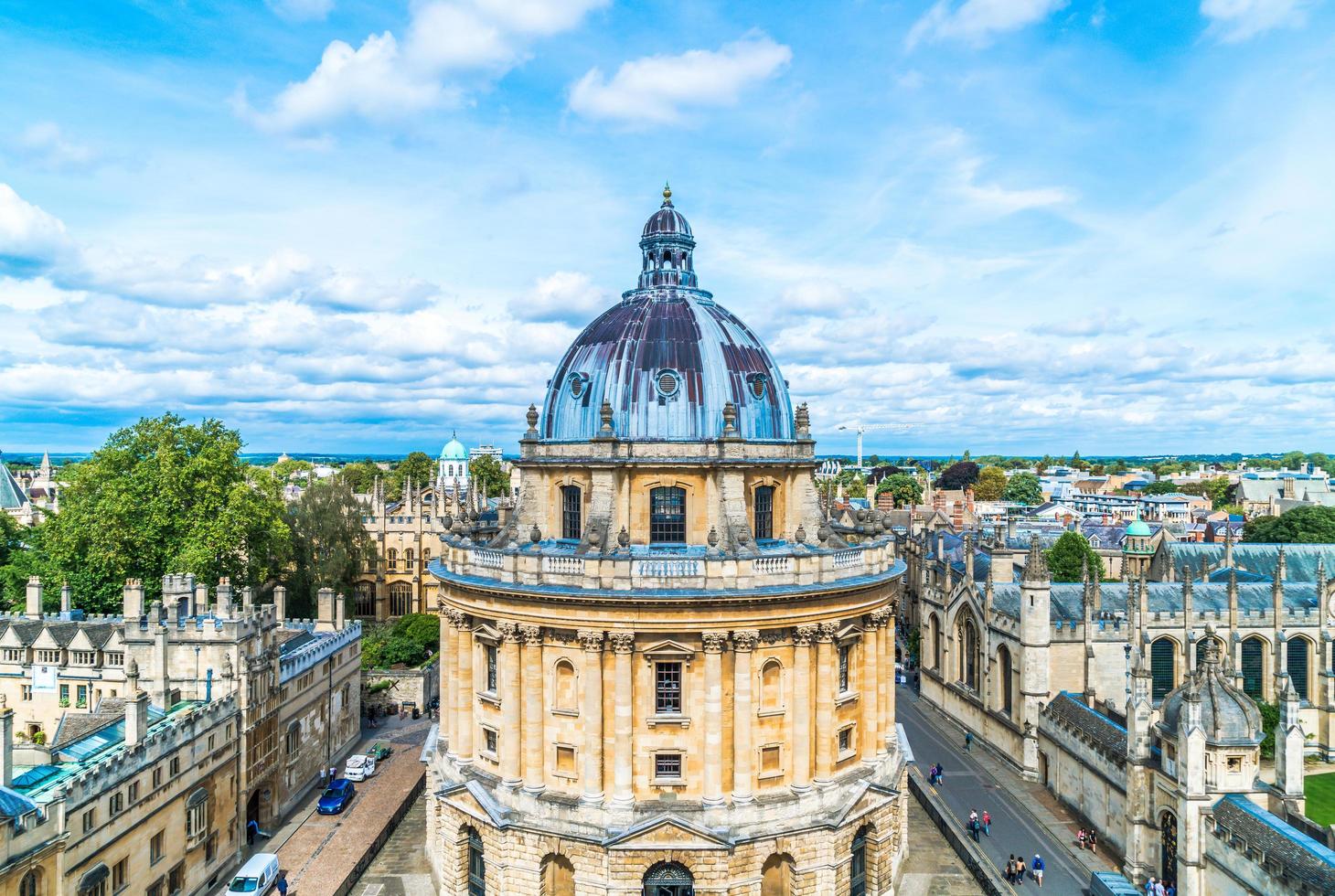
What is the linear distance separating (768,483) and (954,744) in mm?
27500

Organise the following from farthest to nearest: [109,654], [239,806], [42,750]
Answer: [109,654]
[239,806]
[42,750]

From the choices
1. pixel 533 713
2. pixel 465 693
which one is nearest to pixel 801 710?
pixel 533 713

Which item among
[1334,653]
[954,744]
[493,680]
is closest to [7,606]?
[493,680]

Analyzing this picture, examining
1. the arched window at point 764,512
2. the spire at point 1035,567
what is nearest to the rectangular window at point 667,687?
the arched window at point 764,512

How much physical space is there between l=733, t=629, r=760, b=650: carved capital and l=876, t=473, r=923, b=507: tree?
135 metres

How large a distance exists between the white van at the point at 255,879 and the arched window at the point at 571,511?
16.6 meters

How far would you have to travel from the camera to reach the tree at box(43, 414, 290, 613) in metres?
53.3

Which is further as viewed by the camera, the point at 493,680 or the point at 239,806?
the point at 239,806

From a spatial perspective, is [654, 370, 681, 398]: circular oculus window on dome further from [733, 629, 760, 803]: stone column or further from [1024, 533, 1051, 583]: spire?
[1024, 533, 1051, 583]: spire

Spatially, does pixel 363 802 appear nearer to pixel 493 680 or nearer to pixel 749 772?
pixel 493 680

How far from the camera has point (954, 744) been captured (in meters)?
53.2

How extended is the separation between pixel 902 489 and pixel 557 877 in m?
147

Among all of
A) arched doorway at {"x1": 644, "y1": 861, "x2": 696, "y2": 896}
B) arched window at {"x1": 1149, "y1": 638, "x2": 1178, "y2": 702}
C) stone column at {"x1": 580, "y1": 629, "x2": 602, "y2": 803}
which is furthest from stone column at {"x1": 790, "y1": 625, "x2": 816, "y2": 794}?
arched window at {"x1": 1149, "y1": 638, "x2": 1178, "y2": 702}

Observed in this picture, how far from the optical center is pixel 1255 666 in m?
53.2
